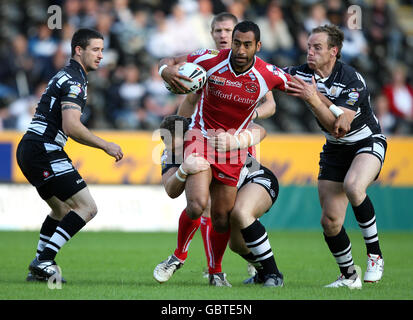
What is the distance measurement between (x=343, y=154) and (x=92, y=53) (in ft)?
9.41

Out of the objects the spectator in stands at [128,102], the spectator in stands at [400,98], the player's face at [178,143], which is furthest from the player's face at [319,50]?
the spectator in stands at [400,98]

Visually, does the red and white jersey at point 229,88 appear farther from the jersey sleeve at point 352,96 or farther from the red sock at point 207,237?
the red sock at point 207,237

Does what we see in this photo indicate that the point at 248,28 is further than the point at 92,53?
No

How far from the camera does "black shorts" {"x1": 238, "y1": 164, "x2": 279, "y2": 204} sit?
7.66 metres

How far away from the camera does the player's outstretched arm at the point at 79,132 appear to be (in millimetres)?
7137

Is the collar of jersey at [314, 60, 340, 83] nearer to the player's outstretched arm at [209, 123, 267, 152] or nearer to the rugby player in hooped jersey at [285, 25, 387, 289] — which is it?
the rugby player in hooped jersey at [285, 25, 387, 289]

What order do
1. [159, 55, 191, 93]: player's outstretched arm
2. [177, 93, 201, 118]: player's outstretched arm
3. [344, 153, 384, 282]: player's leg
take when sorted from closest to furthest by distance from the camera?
[159, 55, 191, 93]: player's outstretched arm, [344, 153, 384, 282]: player's leg, [177, 93, 201, 118]: player's outstretched arm

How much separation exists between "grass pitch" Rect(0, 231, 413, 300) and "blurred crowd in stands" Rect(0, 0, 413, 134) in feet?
9.61

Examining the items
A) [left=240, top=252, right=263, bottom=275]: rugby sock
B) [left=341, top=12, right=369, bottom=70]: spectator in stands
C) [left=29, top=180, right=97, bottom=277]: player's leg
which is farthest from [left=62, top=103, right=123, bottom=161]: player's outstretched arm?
[left=341, top=12, right=369, bottom=70]: spectator in stands

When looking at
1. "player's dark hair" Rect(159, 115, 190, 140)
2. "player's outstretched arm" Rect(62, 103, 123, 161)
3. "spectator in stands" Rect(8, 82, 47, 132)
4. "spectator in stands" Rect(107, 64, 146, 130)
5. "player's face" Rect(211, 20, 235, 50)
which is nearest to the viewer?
"player's outstretched arm" Rect(62, 103, 123, 161)

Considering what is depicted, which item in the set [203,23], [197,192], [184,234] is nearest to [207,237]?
[184,234]

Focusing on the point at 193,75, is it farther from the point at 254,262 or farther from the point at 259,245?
the point at 254,262

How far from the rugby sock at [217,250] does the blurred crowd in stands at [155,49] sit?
7.97 metres

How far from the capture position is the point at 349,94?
7613mm
